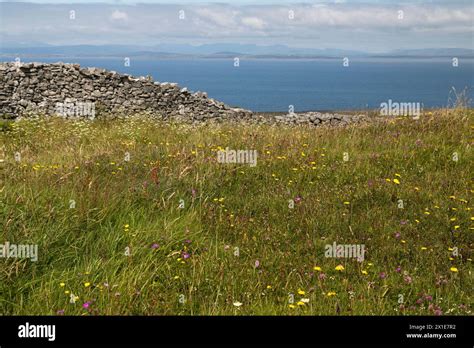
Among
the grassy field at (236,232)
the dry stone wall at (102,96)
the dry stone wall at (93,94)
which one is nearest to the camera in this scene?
the grassy field at (236,232)

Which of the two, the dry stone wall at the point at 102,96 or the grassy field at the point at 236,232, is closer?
the grassy field at the point at 236,232

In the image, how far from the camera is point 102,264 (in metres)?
5.38

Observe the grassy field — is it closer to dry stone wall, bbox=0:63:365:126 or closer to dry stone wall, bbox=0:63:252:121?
dry stone wall, bbox=0:63:365:126

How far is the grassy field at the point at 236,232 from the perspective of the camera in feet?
16.6

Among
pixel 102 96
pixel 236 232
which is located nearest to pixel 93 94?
pixel 102 96

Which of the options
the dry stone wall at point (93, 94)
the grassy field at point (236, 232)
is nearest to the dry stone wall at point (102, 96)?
the dry stone wall at point (93, 94)

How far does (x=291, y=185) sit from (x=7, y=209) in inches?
173

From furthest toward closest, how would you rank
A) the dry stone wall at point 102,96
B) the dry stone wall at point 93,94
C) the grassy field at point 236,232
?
the dry stone wall at point 93,94 < the dry stone wall at point 102,96 < the grassy field at point 236,232

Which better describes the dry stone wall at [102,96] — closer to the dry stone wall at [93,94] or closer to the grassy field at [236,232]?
the dry stone wall at [93,94]

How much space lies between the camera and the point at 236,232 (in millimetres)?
6699

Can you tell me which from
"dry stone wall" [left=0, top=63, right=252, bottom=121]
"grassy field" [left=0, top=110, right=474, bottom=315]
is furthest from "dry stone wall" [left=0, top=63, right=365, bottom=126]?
"grassy field" [left=0, top=110, right=474, bottom=315]

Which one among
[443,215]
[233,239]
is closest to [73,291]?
[233,239]

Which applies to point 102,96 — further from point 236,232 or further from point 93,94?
point 236,232

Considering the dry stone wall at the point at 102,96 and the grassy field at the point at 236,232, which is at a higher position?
the dry stone wall at the point at 102,96
